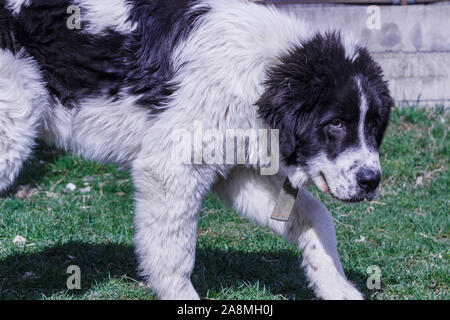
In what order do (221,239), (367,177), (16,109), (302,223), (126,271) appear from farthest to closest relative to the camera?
(221,239) → (126,271) → (302,223) → (16,109) → (367,177)

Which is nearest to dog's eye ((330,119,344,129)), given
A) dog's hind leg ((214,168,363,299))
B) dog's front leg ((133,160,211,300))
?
dog's hind leg ((214,168,363,299))

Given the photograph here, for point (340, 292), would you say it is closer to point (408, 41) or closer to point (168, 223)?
point (168, 223)

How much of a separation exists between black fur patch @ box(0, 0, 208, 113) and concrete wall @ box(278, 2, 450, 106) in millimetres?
4473

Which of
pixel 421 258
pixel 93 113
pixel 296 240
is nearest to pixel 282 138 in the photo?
pixel 296 240

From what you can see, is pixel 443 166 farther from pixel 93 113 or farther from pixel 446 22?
pixel 93 113

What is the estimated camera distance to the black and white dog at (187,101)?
12.2 ft

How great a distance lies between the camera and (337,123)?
3.72 metres

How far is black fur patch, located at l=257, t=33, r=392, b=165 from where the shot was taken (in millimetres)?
3693

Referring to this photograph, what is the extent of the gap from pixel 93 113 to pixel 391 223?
114 inches

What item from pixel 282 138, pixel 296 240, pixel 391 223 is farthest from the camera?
pixel 391 223

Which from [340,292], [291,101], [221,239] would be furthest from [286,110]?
[221,239]

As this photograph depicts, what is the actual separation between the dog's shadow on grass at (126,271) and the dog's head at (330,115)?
3.33 ft

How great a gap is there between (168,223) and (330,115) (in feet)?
3.46

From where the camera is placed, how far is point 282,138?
12.4ft
